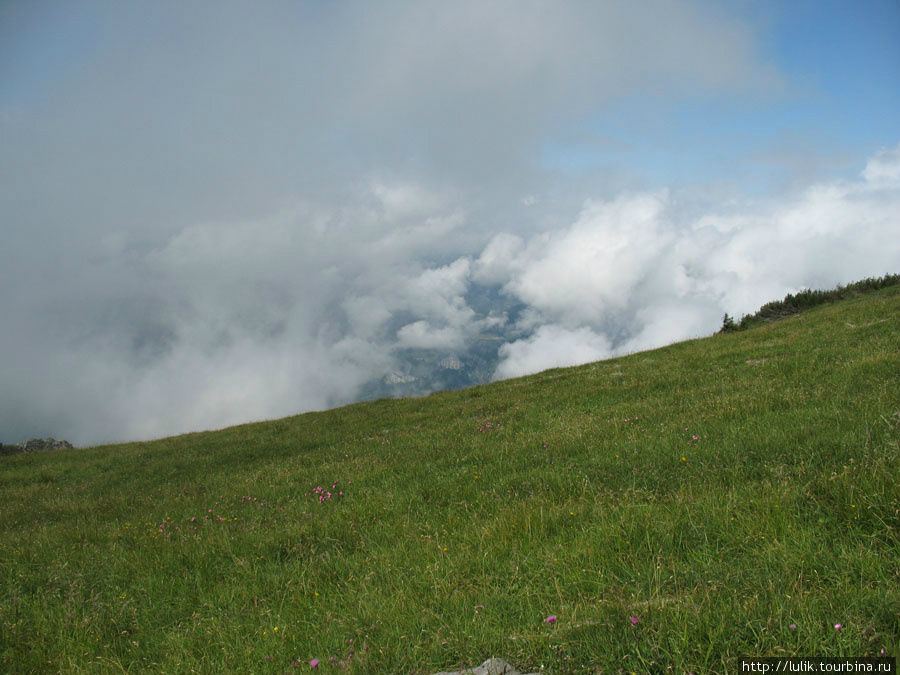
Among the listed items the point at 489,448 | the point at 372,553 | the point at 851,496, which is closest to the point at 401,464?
the point at 489,448

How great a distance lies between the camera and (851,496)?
161 inches

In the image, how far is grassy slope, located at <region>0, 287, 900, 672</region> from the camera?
302cm

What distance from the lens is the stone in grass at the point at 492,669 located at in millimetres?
2869

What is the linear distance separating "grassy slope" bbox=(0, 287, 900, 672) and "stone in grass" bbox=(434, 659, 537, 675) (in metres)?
0.13

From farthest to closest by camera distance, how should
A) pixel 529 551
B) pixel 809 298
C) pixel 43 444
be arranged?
pixel 809 298
pixel 43 444
pixel 529 551

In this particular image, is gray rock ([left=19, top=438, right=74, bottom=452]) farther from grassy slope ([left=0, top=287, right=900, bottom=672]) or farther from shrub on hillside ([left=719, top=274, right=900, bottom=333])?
shrub on hillside ([left=719, top=274, right=900, bottom=333])

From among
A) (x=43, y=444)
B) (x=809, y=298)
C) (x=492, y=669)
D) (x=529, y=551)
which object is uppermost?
(x=809, y=298)

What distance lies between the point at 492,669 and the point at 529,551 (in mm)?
1739

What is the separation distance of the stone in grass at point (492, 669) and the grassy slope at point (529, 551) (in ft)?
0.41

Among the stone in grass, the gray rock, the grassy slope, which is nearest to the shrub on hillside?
the grassy slope

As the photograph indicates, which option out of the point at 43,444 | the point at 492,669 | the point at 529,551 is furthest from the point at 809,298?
the point at 43,444

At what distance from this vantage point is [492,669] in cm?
290

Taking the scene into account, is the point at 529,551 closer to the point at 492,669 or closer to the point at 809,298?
the point at 492,669

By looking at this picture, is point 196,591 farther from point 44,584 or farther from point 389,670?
point 389,670
